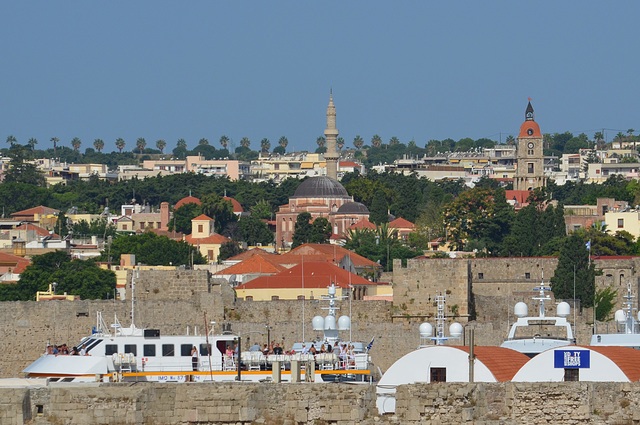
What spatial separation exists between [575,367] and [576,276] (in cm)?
3252

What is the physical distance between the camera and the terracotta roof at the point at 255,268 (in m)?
82.6

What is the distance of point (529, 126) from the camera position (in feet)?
598

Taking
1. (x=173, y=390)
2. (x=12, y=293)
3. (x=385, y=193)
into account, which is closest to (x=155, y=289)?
(x=12, y=293)

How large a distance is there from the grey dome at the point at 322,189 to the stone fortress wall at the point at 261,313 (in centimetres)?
8199

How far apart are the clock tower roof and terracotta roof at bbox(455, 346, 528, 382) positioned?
148 metres

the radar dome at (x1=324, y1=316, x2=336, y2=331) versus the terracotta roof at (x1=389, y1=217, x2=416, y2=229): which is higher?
the terracotta roof at (x1=389, y1=217, x2=416, y2=229)

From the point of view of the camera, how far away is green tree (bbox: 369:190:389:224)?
425ft

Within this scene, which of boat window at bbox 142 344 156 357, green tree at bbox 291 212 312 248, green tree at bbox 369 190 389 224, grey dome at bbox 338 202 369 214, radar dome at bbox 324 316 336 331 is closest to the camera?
boat window at bbox 142 344 156 357

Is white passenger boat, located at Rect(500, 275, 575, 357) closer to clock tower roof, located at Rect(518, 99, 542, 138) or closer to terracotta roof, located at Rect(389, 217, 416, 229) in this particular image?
terracotta roof, located at Rect(389, 217, 416, 229)

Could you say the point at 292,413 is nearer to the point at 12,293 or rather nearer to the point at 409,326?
the point at 409,326

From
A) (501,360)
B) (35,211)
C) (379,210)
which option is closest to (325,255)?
(379,210)

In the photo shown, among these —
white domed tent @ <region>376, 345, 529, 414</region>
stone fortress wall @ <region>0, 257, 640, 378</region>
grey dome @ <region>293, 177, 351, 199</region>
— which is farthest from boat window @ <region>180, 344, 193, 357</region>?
grey dome @ <region>293, 177, 351, 199</region>

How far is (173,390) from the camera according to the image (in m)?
23.8

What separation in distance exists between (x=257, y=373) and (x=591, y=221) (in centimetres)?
7903
